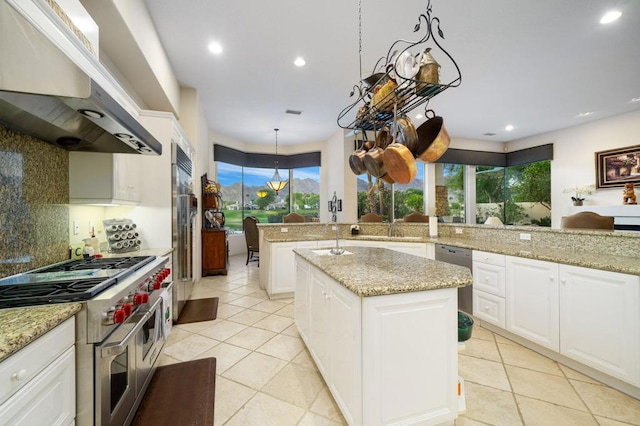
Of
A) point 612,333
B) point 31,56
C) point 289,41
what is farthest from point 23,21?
point 612,333

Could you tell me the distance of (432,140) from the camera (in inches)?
67.2

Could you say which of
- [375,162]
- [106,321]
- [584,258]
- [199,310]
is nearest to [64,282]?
[106,321]

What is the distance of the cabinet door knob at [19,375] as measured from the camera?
0.78m

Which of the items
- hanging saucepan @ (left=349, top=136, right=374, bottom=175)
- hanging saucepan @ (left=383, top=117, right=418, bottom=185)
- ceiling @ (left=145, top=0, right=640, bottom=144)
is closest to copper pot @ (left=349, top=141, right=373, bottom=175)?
hanging saucepan @ (left=349, top=136, right=374, bottom=175)

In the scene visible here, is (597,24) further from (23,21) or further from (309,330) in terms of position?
(23,21)

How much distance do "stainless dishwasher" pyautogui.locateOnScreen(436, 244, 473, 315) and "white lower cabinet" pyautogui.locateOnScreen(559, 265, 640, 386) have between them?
835 millimetres

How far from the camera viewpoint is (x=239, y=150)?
7109 millimetres

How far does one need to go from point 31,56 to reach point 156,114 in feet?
6.19

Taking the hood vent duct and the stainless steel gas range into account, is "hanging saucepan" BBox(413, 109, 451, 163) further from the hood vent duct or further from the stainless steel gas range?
the stainless steel gas range

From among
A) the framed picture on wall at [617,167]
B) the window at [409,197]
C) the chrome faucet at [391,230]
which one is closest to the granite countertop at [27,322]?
the chrome faucet at [391,230]

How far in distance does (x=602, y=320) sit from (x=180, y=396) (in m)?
2.99

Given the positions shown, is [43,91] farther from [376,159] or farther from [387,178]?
[387,178]

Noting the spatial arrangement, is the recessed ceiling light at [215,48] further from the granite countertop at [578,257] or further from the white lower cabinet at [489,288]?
the white lower cabinet at [489,288]

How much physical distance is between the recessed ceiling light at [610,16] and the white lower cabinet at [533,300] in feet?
8.23
